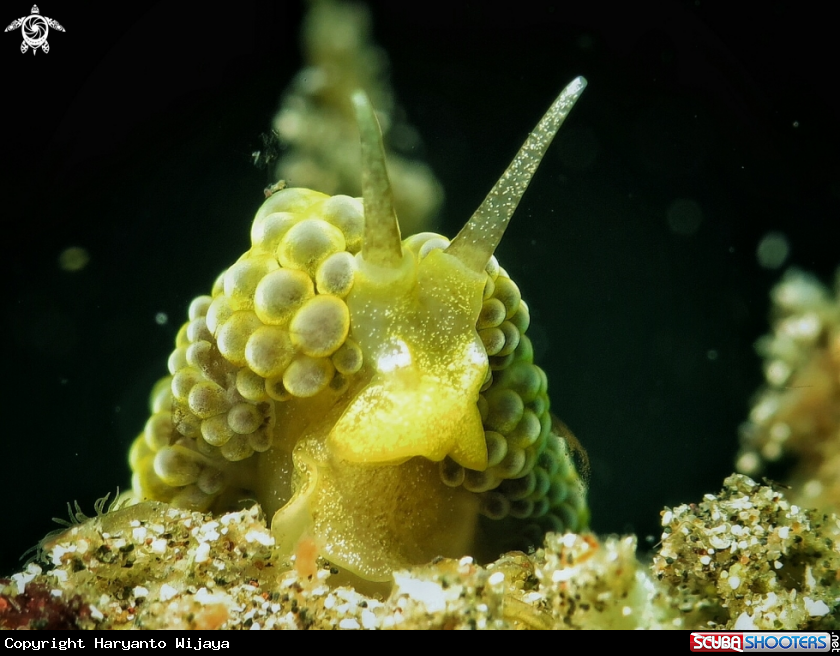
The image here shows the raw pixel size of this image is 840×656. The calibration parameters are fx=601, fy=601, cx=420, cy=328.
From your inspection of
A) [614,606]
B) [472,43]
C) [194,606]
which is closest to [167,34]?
[472,43]

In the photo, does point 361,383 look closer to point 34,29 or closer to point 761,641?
point 761,641

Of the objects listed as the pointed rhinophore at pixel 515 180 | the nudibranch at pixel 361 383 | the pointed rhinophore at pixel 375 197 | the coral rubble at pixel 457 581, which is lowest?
the coral rubble at pixel 457 581

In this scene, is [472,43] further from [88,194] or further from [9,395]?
[9,395]

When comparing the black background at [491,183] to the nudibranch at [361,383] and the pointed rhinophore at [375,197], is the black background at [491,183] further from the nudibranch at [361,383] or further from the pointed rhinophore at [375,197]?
the pointed rhinophore at [375,197]

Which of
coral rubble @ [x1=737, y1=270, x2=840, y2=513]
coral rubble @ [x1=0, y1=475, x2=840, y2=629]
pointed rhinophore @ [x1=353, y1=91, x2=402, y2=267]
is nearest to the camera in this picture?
coral rubble @ [x1=0, y1=475, x2=840, y2=629]

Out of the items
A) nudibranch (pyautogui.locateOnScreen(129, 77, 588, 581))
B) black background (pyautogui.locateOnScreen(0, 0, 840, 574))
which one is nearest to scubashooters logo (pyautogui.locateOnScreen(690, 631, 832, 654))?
nudibranch (pyautogui.locateOnScreen(129, 77, 588, 581))

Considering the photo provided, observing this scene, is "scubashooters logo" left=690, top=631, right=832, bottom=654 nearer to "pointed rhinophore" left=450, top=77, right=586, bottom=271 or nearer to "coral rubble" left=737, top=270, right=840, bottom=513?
"coral rubble" left=737, top=270, right=840, bottom=513

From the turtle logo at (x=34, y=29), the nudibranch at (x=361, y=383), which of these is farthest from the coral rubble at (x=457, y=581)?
the turtle logo at (x=34, y=29)
